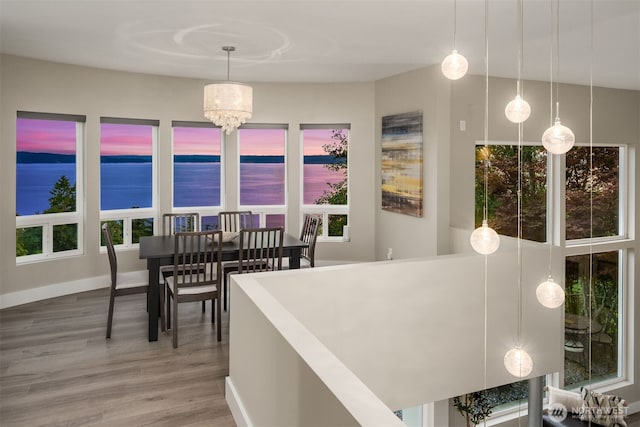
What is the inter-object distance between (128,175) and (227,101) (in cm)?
231

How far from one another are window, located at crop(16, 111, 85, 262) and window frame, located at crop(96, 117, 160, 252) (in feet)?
1.00

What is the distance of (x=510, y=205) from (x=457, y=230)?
65.4 inches

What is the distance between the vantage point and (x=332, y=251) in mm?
6801

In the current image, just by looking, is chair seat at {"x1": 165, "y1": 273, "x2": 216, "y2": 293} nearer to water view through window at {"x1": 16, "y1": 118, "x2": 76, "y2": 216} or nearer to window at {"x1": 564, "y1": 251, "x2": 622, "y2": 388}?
water view through window at {"x1": 16, "y1": 118, "x2": 76, "y2": 216}

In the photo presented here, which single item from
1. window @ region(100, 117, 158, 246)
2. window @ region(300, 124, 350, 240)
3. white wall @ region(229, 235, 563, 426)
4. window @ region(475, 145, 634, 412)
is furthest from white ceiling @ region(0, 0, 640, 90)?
white wall @ region(229, 235, 563, 426)

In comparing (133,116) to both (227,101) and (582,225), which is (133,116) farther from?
(582,225)

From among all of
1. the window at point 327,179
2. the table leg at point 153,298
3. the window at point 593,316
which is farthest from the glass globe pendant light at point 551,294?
the window at point 593,316

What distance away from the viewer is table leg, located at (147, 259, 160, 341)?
4.10 meters

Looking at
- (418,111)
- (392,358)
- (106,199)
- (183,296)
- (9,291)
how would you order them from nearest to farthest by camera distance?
(392,358)
(183,296)
(9,291)
(418,111)
(106,199)

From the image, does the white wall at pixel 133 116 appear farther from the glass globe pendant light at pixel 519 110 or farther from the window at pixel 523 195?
the glass globe pendant light at pixel 519 110

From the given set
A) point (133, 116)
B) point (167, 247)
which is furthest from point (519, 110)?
point (133, 116)

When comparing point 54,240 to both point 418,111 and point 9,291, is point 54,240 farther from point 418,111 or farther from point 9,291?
point 418,111

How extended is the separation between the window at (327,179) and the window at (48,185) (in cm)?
297

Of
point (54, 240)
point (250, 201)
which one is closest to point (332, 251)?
point (250, 201)
